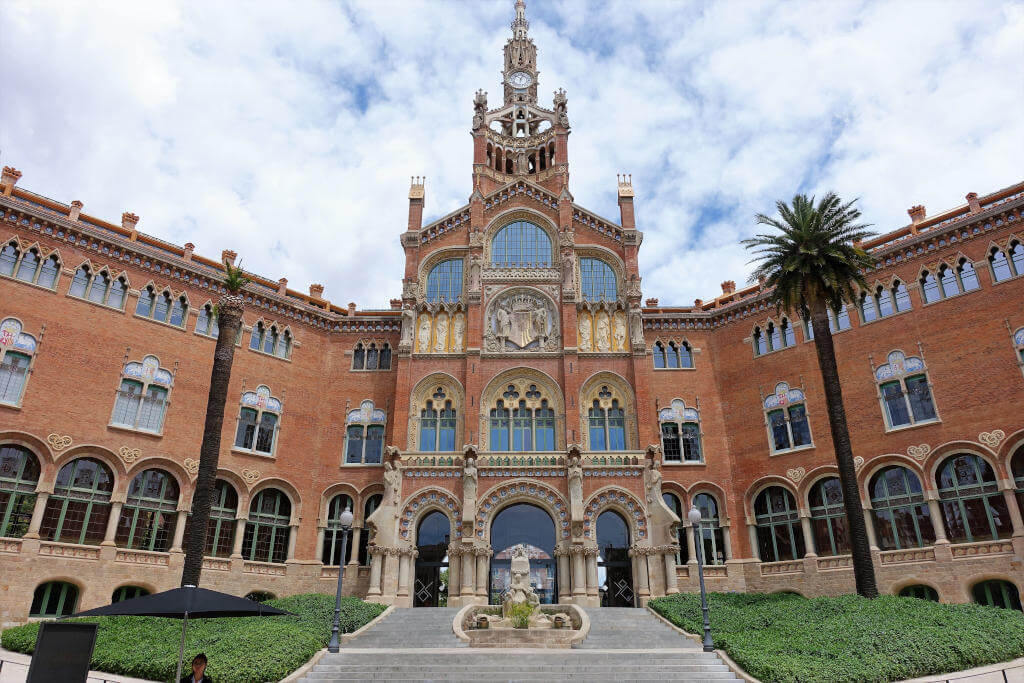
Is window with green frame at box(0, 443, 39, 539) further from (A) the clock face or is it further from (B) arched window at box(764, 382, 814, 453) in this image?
(A) the clock face

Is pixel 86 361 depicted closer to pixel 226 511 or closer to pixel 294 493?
pixel 226 511

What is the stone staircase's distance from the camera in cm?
1948

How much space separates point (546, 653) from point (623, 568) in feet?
42.2

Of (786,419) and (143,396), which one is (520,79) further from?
(143,396)

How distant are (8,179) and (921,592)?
4409 centimetres

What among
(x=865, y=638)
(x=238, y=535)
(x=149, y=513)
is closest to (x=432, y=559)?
(x=238, y=535)

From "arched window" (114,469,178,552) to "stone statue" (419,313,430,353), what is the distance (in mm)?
13986

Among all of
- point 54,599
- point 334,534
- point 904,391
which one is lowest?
point 54,599

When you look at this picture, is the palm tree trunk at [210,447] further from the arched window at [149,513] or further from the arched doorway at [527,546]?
the arched doorway at [527,546]

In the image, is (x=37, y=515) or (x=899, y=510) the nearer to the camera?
(x=37, y=515)

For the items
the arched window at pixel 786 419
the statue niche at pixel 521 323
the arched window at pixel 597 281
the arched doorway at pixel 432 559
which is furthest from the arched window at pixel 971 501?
the arched doorway at pixel 432 559

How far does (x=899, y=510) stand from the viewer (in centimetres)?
3056

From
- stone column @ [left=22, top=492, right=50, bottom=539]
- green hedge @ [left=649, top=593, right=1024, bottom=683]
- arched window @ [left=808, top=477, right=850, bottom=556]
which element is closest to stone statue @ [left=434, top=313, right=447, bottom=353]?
stone column @ [left=22, top=492, right=50, bottom=539]

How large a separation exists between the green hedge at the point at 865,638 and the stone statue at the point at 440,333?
19804mm
